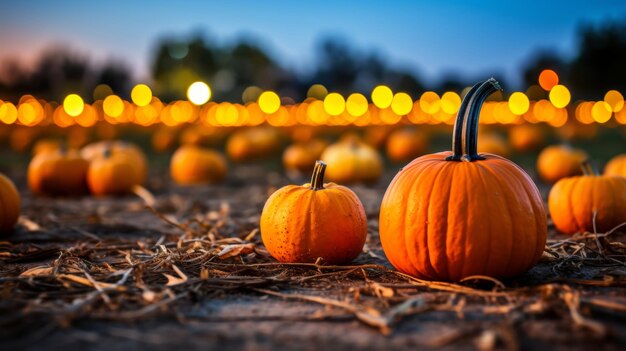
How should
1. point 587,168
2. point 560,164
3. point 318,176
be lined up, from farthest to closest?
point 560,164 → point 587,168 → point 318,176

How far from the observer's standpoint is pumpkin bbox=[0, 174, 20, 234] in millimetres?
4920

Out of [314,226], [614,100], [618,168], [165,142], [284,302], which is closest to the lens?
[284,302]

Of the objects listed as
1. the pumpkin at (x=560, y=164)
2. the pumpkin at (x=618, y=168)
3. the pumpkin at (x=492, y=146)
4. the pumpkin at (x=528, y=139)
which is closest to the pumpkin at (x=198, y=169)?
the pumpkin at (x=492, y=146)

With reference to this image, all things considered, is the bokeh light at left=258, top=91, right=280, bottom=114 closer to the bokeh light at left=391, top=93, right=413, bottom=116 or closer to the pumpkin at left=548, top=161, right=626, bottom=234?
the bokeh light at left=391, top=93, right=413, bottom=116

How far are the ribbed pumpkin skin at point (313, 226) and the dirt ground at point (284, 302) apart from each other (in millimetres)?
117

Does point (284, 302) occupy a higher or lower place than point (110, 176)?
lower

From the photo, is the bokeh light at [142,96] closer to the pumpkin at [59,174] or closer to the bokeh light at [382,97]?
the bokeh light at [382,97]

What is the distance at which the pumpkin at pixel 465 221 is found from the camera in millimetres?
3160

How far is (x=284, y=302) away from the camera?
300 cm

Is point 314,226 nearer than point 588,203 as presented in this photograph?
Yes

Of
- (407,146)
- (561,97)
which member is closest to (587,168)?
(407,146)

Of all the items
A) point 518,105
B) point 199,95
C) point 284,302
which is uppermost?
point 199,95

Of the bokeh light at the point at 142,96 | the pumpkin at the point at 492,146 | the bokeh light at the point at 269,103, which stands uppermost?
the bokeh light at the point at 142,96

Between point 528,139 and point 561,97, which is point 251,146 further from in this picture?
point 561,97
